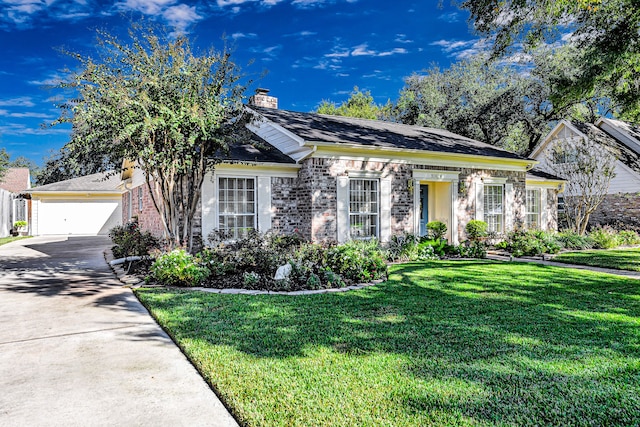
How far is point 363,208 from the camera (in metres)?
11.9

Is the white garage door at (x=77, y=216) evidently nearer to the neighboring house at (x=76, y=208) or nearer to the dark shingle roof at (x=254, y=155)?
the neighboring house at (x=76, y=208)

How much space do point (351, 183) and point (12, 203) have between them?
2382 cm

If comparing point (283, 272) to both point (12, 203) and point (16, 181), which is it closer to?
point (12, 203)

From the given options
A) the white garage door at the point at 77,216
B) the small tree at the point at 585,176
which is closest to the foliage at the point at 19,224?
the white garage door at the point at 77,216

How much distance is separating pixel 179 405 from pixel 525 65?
86.1 feet

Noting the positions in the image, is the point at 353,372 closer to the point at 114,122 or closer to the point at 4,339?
the point at 4,339

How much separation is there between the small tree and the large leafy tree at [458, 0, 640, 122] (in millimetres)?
4369

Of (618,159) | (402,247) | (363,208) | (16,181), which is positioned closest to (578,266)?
(402,247)

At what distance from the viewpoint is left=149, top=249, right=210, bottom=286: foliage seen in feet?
25.0

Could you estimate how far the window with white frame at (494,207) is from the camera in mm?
14430

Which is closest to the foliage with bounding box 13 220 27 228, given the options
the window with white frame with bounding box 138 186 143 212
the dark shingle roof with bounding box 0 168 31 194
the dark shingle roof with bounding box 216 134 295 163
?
the dark shingle roof with bounding box 0 168 31 194

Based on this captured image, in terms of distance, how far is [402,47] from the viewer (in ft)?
93.8

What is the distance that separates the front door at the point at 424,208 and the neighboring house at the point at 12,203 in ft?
73.8

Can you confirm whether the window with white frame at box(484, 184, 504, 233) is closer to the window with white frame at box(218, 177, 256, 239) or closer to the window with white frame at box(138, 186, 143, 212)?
the window with white frame at box(218, 177, 256, 239)
